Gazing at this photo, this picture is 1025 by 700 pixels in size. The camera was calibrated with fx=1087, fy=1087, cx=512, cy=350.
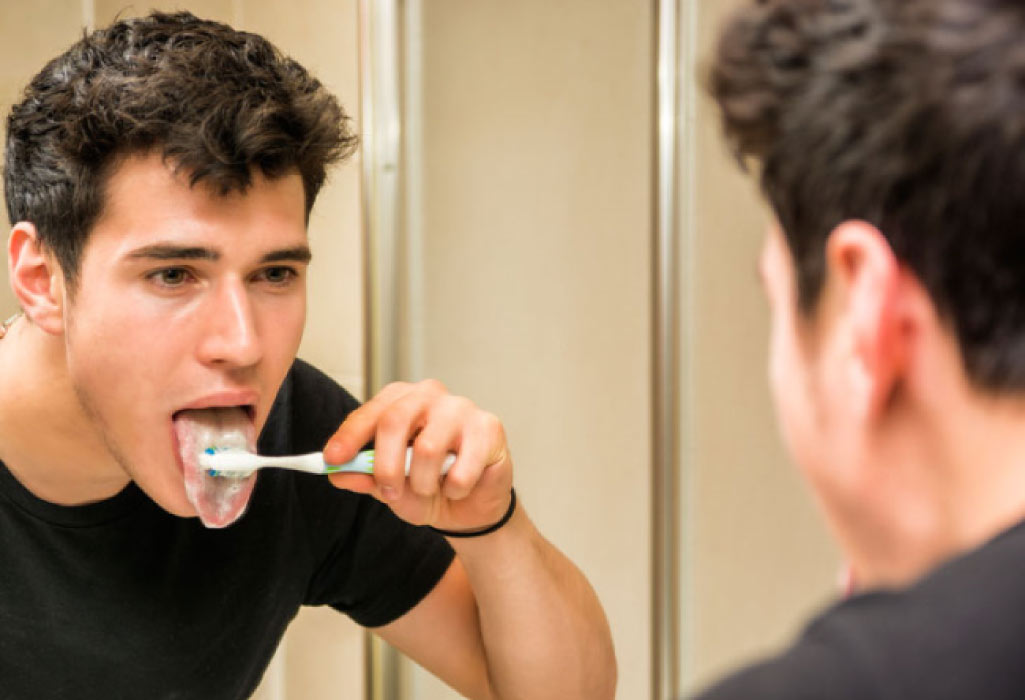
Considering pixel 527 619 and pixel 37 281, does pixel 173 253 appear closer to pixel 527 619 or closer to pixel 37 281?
pixel 37 281

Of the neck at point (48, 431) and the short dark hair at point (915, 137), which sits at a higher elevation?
the short dark hair at point (915, 137)

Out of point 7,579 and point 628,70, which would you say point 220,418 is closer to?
point 7,579

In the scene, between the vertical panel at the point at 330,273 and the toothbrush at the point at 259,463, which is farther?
the vertical panel at the point at 330,273

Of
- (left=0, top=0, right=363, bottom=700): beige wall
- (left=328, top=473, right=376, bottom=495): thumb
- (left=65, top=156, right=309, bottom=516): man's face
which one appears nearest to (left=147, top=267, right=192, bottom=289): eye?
(left=65, top=156, right=309, bottom=516): man's face

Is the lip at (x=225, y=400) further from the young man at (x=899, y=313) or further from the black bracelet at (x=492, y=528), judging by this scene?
the young man at (x=899, y=313)

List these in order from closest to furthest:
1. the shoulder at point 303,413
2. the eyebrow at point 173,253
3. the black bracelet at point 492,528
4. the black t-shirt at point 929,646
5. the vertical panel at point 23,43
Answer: the black t-shirt at point 929,646
the eyebrow at point 173,253
the black bracelet at point 492,528
the shoulder at point 303,413
the vertical panel at point 23,43

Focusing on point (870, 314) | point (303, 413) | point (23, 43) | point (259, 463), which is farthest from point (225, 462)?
point (23, 43)

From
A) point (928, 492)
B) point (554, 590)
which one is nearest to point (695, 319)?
point (554, 590)

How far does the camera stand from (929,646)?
1.16 feet

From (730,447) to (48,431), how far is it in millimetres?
826

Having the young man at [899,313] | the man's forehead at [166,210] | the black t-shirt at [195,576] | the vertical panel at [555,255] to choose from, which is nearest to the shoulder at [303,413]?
the black t-shirt at [195,576]

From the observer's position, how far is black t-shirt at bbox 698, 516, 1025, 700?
1.15ft

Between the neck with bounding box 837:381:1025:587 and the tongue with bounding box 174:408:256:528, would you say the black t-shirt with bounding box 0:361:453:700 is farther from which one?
the neck with bounding box 837:381:1025:587

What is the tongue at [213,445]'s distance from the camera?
0.95 metres
